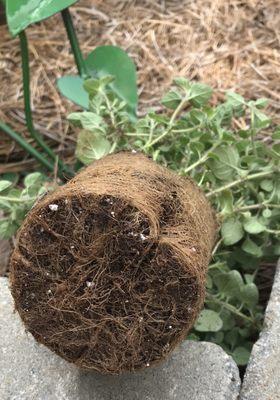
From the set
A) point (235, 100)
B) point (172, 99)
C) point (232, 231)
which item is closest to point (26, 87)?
point (172, 99)

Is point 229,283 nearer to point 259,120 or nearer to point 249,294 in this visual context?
point 249,294

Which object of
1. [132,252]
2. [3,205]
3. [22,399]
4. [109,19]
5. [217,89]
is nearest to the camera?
[132,252]

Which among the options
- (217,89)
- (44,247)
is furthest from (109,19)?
(44,247)

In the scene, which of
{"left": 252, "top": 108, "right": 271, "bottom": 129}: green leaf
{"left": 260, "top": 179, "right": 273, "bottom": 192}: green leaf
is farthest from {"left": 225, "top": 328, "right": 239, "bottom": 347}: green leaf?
{"left": 252, "top": 108, "right": 271, "bottom": 129}: green leaf

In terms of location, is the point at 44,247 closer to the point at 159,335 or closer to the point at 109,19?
the point at 159,335

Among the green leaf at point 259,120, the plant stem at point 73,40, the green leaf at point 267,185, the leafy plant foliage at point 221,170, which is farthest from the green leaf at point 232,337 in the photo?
the plant stem at point 73,40

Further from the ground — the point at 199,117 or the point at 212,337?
the point at 199,117
